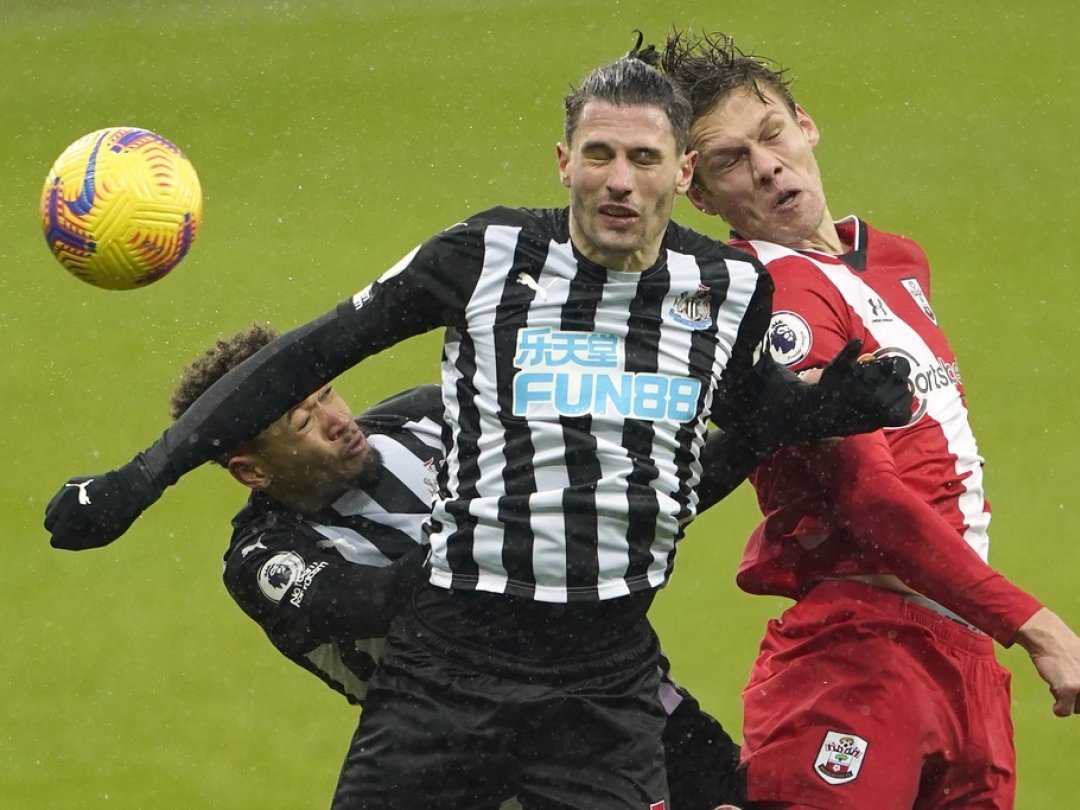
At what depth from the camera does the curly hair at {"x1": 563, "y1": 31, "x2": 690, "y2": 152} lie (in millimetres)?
3852

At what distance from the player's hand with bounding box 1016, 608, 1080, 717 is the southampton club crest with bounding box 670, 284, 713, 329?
0.91 meters

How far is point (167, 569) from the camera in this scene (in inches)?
274

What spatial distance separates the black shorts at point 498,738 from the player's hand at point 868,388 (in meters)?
0.70

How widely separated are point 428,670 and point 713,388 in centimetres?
83

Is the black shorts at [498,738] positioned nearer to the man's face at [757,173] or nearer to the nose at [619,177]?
the nose at [619,177]

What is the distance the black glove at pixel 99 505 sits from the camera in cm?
365

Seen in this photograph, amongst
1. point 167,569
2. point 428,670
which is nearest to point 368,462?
point 428,670

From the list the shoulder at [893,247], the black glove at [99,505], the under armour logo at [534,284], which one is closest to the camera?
the black glove at [99,505]

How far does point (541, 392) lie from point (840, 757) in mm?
1086

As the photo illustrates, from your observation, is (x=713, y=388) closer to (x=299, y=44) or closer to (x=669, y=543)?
(x=669, y=543)

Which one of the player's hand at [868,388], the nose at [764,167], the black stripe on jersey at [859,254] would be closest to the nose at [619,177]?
the player's hand at [868,388]

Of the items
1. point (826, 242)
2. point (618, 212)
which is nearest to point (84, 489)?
point (618, 212)

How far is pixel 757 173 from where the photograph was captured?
4383mm

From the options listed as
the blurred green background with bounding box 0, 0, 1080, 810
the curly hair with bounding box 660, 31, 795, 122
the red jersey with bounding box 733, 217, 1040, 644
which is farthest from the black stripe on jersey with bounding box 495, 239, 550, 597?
the blurred green background with bounding box 0, 0, 1080, 810
